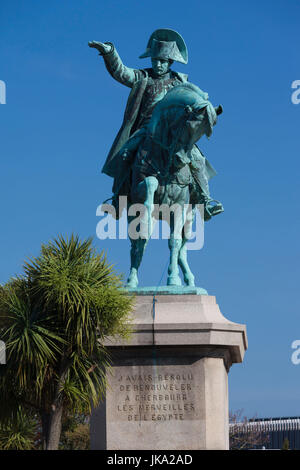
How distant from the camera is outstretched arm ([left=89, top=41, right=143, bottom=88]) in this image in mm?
18062

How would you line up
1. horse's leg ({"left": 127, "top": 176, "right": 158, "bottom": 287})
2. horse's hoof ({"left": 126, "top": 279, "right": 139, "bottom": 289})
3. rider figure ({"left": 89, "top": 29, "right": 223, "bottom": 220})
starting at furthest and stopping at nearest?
rider figure ({"left": 89, "top": 29, "right": 223, "bottom": 220}) → horse's leg ({"left": 127, "top": 176, "right": 158, "bottom": 287}) → horse's hoof ({"left": 126, "top": 279, "right": 139, "bottom": 289})

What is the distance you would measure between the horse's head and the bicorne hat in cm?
177

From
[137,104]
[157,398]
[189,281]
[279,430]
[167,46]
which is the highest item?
[279,430]

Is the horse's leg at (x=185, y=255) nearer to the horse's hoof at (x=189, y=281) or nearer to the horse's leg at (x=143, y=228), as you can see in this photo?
the horse's hoof at (x=189, y=281)

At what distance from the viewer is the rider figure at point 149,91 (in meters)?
18.3

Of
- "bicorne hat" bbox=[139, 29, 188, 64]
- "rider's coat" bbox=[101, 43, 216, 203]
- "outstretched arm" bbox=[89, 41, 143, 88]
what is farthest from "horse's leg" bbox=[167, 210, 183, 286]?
"bicorne hat" bbox=[139, 29, 188, 64]

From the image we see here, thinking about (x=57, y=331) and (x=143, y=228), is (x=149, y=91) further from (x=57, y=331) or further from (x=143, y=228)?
→ (x=57, y=331)

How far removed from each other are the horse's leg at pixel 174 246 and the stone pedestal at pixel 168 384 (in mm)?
812

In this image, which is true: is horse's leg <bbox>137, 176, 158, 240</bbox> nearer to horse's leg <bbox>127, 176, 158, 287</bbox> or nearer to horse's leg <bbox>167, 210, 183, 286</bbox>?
horse's leg <bbox>127, 176, 158, 287</bbox>

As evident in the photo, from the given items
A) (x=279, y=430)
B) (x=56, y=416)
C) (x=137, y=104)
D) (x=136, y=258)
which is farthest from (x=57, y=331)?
(x=279, y=430)

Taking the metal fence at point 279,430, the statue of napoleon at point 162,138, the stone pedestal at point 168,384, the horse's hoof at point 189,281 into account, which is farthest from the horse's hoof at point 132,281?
the metal fence at point 279,430

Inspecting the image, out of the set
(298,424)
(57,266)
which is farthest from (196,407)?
(298,424)

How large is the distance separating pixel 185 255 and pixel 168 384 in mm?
2832

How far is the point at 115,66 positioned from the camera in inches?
723
